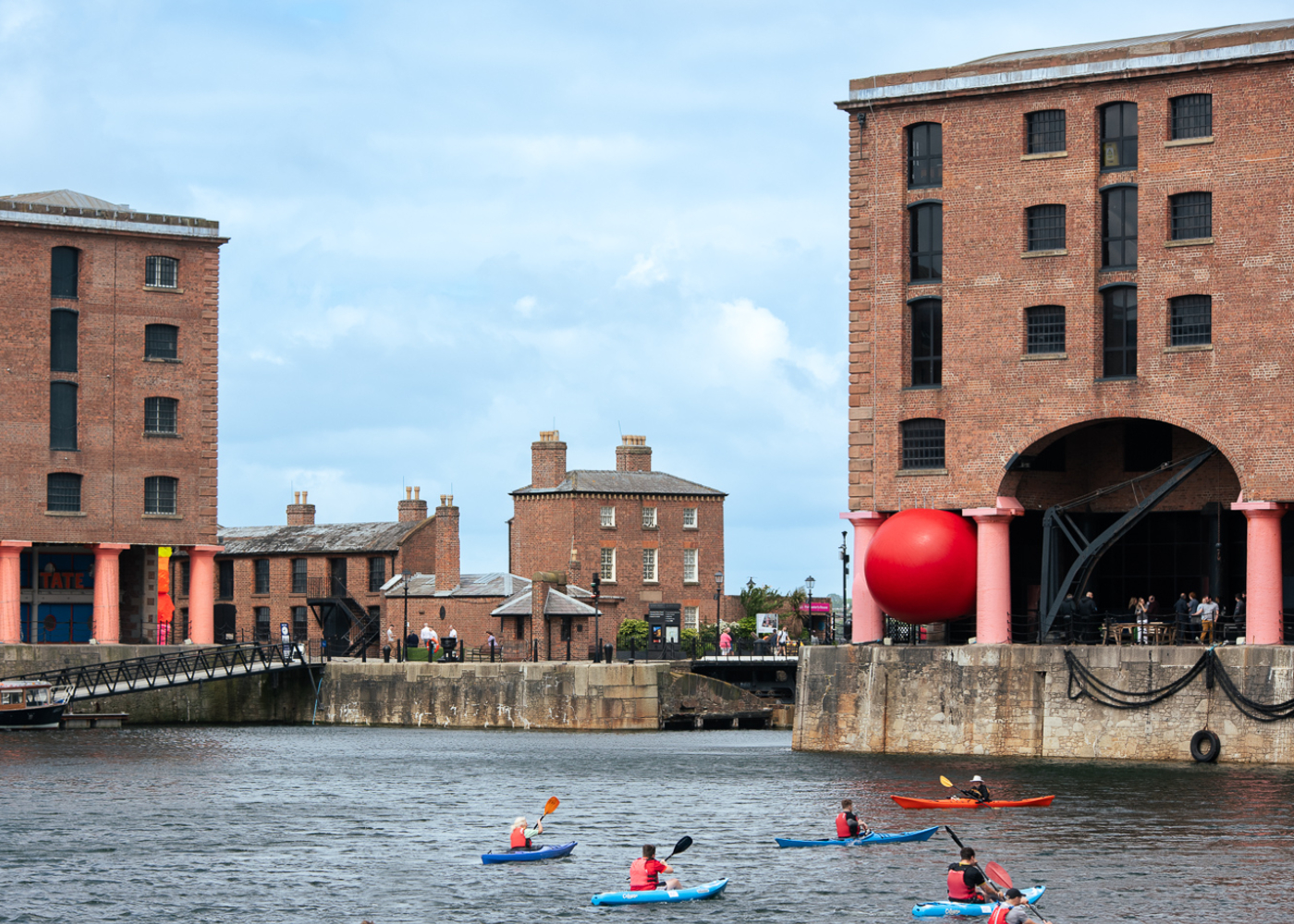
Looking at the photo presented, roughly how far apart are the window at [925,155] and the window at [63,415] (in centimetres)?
3617

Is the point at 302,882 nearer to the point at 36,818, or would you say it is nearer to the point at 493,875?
the point at 493,875

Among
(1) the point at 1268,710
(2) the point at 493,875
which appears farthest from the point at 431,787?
(1) the point at 1268,710

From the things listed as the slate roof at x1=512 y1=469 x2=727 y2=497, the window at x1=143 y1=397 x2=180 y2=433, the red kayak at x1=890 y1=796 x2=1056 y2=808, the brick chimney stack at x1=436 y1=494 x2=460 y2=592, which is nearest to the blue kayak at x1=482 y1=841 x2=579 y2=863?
the red kayak at x1=890 y1=796 x2=1056 y2=808

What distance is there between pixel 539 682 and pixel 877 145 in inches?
1069

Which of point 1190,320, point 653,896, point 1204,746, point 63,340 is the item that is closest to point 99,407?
point 63,340

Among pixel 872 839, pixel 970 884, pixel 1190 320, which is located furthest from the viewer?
pixel 1190 320

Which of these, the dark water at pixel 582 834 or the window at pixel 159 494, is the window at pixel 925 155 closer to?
the dark water at pixel 582 834

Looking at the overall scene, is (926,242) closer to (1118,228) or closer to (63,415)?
(1118,228)

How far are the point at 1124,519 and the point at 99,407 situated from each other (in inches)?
1635

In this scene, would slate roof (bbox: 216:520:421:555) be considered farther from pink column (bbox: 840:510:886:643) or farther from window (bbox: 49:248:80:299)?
pink column (bbox: 840:510:886:643)

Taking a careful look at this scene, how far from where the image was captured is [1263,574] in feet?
175

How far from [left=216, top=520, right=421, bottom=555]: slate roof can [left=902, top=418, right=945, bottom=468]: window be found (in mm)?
47475

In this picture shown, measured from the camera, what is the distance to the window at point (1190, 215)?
181 feet

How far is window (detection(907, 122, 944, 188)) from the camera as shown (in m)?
58.7
